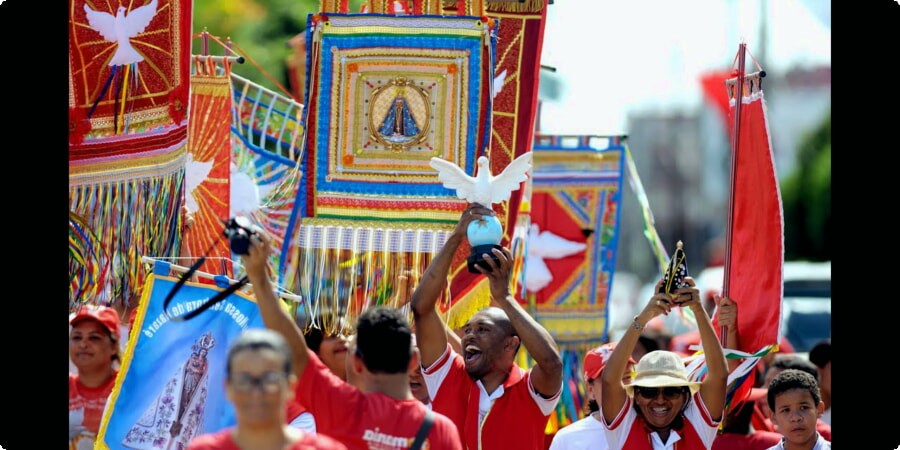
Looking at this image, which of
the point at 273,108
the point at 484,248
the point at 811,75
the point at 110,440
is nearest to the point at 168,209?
the point at 110,440

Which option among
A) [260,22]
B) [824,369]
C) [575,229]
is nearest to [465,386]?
[824,369]

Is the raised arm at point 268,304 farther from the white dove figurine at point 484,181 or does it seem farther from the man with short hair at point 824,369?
the man with short hair at point 824,369

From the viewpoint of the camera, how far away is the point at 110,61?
615 centimetres

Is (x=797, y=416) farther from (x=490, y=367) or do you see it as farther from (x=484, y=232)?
(x=484, y=232)

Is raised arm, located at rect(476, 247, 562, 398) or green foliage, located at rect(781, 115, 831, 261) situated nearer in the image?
raised arm, located at rect(476, 247, 562, 398)

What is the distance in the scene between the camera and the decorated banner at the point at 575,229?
9.38 metres

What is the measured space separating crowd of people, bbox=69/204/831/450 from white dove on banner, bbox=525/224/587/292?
2.34 m

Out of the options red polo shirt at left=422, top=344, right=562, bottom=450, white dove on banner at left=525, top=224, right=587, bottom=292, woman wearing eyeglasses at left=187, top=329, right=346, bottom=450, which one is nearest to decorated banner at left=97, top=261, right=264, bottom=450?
red polo shirt at left=422, top=344, right=562, bottom=450

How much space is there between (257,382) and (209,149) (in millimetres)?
3919

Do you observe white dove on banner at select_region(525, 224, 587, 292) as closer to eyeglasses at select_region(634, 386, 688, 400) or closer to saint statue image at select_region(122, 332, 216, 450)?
eyeglasses at select_region(634, 386, 688, 400)

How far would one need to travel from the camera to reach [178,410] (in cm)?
556

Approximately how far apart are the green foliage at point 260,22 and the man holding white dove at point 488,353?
40.3 ft

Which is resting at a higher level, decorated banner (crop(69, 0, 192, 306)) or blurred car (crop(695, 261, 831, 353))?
decorated banner (crop(69, 0, 192, 306))

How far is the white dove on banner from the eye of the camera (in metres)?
9.30
